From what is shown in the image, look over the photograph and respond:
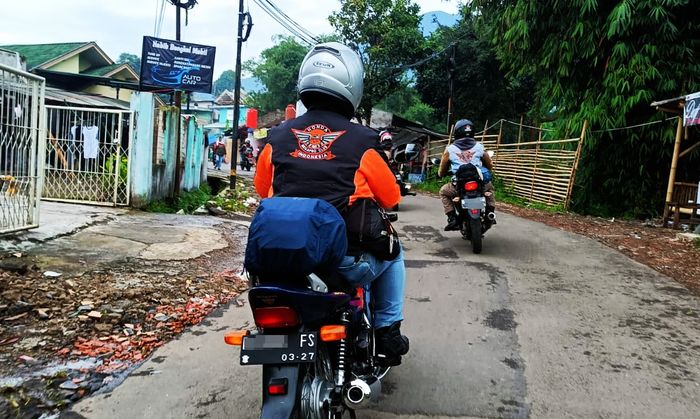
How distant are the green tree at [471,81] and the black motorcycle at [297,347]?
80.2 feet

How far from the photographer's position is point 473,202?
21.7ft

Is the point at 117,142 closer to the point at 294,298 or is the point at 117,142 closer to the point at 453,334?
the point at 453,334

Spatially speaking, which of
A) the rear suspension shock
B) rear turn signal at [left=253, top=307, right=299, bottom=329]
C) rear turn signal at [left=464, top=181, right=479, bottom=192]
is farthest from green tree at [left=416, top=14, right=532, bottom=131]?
rear turn signal at [left=253, top=307, right=299, bottom=329]

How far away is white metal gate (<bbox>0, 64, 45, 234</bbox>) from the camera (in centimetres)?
574

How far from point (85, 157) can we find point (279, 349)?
8.94m

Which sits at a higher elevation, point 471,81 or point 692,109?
point 471,81

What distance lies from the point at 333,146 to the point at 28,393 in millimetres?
2121

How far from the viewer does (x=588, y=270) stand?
6.28m

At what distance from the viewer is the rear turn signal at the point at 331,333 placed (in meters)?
2.12

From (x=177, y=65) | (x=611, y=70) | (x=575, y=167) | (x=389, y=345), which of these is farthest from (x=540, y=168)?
(x=389, y=345)

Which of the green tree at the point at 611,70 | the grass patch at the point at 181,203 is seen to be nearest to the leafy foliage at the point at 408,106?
the green tree at the point at 611,70

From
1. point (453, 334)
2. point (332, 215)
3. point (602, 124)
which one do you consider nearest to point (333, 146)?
point (332, 215)

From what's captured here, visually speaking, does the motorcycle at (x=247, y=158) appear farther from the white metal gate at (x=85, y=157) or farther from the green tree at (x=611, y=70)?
the white metal gate at (x=85, y=157)

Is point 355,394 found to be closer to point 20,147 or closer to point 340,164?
point 340,164
